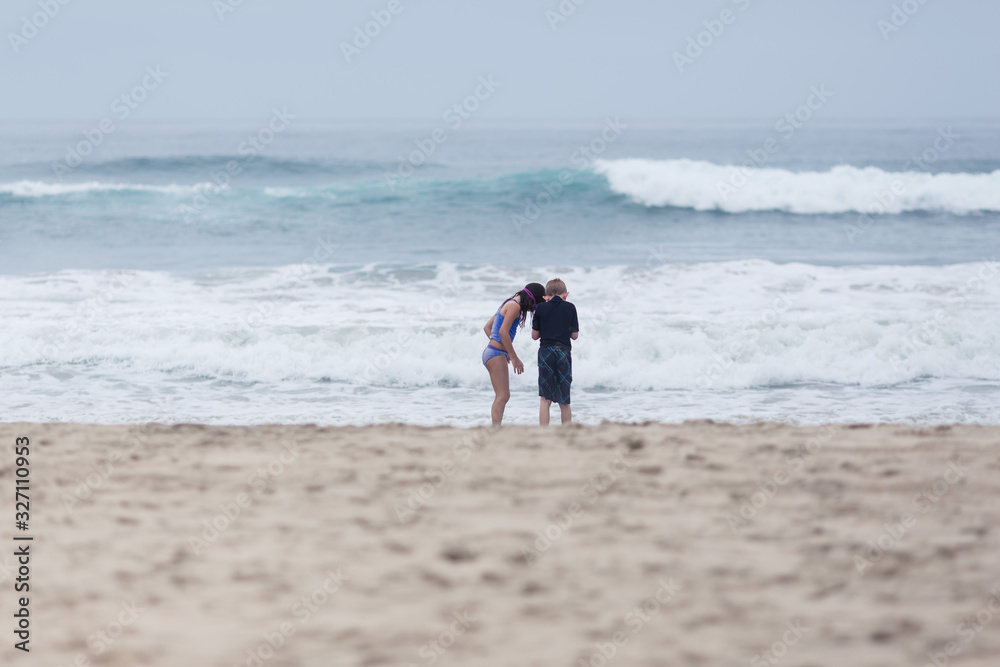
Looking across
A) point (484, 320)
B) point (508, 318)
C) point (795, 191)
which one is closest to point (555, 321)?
point (508, 318)

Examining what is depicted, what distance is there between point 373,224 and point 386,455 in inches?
727

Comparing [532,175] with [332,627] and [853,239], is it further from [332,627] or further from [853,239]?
[332,627]

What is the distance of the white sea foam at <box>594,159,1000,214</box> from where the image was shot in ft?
82.0

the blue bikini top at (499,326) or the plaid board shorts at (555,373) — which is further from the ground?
the blue bikini top at (499,326)

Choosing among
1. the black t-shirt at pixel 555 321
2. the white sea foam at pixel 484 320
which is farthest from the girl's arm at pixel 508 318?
the white sea foam at pixel 484 320

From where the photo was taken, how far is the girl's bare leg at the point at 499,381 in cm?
702

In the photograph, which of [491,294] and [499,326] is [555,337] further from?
[491,294]

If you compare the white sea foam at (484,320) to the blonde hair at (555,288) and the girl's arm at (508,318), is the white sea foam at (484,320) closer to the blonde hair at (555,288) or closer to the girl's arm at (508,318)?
the girl's arm at (508,318)

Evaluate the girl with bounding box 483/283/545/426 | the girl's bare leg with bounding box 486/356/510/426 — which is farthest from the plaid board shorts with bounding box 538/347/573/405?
the girl's bare leg with bounding box 486/356/510/426

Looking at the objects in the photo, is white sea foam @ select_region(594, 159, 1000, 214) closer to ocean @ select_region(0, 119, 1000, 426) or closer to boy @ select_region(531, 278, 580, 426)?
ocean @ select_region(0, 119, 1000, 426)

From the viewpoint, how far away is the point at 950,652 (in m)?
2.83

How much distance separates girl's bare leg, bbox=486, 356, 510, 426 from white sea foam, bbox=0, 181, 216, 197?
77.5ft

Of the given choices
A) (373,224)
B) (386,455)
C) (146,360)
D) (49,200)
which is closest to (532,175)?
(373,224)

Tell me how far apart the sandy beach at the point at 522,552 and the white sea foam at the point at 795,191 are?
20.6 meters
